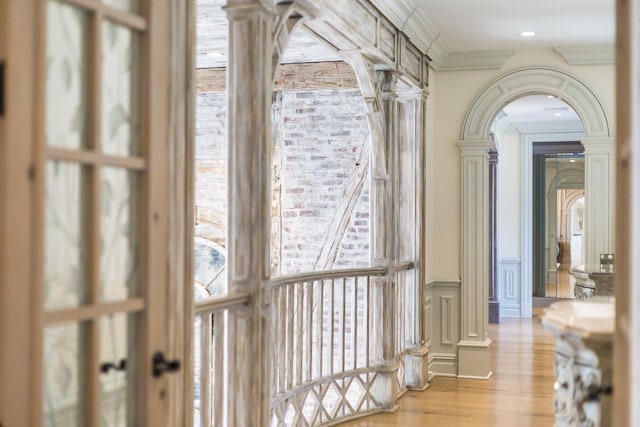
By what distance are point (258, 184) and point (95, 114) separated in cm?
173

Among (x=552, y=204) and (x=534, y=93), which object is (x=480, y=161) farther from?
(x=552, y=204)

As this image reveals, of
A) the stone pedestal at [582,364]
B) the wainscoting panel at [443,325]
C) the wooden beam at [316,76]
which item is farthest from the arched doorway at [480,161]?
the stone pedestal at [582,364]

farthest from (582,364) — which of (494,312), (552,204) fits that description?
(552,204)

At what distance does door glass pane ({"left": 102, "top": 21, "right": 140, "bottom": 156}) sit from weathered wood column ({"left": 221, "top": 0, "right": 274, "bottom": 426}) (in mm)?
1487

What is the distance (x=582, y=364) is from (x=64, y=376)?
55.6 inches

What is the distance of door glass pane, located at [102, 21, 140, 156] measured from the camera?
86.5 inches

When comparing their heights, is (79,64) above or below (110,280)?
above

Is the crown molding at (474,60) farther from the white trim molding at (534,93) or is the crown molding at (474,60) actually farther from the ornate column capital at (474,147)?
the ornate column capital at (474,147)

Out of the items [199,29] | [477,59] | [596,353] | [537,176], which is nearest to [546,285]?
[537,176]

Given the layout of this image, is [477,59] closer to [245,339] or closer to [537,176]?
[245,339]

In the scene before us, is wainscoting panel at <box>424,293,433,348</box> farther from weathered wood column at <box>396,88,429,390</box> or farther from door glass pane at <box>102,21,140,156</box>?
door glass pane at <box>102,21,140,156</box>

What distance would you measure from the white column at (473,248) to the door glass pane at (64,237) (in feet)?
19.0

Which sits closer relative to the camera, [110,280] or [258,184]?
[110,280]

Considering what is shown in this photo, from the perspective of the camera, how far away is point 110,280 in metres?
2.22
